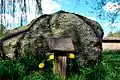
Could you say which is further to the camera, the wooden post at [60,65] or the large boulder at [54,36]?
the large boulder at [54,36]

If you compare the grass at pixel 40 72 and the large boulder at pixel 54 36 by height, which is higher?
the large boulder at pixel 54 36

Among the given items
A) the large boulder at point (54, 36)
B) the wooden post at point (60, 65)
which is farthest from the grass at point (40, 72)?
the large boulder at point (54, 36)

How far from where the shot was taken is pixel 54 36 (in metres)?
7.40

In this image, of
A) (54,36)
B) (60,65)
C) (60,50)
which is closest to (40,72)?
(60,65)

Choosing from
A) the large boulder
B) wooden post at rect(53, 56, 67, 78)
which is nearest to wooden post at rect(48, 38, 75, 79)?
wooden post at rect(53, 56, 67, 78)

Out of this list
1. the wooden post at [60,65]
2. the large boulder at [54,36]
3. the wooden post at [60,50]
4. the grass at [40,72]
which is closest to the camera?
the grass at [40,72]

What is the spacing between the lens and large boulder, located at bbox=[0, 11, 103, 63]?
287 inches

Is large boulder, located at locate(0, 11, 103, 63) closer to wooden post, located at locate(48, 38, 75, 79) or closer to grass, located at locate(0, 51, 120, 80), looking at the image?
grass, located at locate(0, 51, 120, 80)

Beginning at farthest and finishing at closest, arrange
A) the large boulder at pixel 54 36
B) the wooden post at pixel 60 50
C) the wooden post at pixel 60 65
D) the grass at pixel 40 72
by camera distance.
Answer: the large boulder at pixel 54 36
the wooden post at pixel 60 65
the wooden post at pixel 60 50
the grass at pixel 40 72

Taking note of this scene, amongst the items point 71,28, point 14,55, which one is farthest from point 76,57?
point 14,55

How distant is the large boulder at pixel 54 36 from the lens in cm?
729

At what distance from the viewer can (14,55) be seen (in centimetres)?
738

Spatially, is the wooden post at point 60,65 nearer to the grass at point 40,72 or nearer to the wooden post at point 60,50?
the wooden post at point 60,50

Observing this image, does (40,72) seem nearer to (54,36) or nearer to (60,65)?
(60,65)
